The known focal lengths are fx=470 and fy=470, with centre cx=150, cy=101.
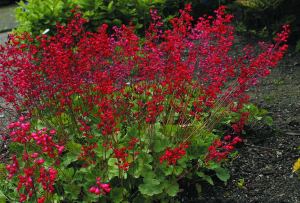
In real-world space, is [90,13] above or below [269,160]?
below

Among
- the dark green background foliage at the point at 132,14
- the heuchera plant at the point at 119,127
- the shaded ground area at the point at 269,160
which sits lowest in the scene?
the dark green background foliage at the point at 132,14

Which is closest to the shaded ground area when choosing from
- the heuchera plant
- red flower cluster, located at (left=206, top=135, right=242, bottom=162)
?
the heuchera plant

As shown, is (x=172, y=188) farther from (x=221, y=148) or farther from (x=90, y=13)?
(x=90, y=13)

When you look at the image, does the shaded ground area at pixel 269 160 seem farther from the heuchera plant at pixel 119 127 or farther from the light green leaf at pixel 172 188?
the light green leaf at pixel 172 188

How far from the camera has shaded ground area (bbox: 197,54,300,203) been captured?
341cm

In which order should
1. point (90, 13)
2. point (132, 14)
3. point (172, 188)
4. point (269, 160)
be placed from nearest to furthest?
point (172, 188)
point (269, 160)
point (90, 13)
point (132, 14)

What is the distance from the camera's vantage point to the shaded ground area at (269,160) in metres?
3.41

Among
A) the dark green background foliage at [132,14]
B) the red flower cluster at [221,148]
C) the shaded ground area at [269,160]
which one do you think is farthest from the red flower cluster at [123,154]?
the dark green background foliage at [132,14]

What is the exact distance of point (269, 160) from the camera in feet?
12.3

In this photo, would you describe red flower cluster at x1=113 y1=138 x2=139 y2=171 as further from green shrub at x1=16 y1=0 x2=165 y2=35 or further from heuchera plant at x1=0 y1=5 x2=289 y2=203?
green shrub at x1=16 y1=0 x2=165 y2=35

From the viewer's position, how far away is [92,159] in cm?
327

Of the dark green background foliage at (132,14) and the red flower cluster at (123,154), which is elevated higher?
the red flower cluster at (123,154)

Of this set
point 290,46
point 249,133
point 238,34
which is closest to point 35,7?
point 238,34

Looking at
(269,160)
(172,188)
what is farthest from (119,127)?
(269,160)
